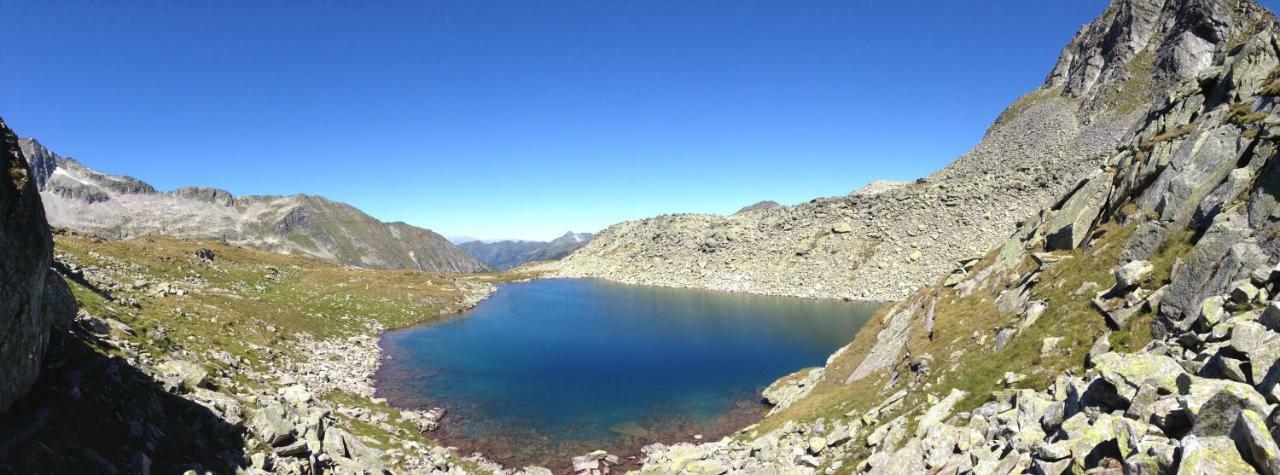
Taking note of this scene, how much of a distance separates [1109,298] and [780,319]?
207 feet

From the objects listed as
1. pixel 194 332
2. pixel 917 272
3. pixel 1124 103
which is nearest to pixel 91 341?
pixel 194 332

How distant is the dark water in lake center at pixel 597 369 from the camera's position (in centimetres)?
3566

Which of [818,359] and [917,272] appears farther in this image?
[917,272]

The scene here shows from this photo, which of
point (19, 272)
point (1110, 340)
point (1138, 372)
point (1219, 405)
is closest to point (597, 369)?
point (1110, 340)

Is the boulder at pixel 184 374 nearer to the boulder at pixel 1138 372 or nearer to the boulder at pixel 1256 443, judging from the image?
the boulder at pixel 1256 443

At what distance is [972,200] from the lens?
115938 millimetres

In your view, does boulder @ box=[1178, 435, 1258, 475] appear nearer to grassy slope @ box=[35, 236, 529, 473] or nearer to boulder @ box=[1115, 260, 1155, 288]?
boulder @ box=[1115, 260, 1155, 288]

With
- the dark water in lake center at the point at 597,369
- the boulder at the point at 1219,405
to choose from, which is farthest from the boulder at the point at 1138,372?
the dark water in lake center at the point at 597,369

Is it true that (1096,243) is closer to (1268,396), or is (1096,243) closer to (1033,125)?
(1268,396)

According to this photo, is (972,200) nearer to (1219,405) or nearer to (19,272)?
(1219,405)

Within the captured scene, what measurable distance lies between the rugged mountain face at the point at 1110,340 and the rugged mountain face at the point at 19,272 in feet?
75.4

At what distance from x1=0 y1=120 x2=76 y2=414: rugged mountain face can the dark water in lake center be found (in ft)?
73.1

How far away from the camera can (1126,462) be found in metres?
9.02

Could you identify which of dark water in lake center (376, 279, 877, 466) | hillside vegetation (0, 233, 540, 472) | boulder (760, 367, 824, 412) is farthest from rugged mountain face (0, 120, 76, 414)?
boulder (760, 367, 824, 412)
